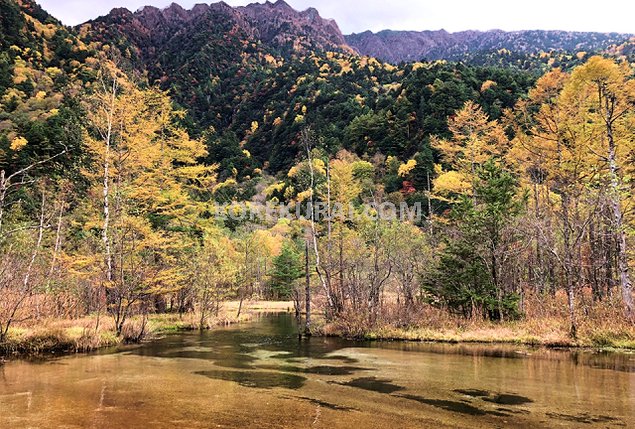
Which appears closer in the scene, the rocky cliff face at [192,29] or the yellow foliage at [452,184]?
the yellow foliage at [452,184]

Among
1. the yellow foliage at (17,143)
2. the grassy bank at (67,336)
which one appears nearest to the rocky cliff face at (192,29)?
the yellow foliage at (17,143)

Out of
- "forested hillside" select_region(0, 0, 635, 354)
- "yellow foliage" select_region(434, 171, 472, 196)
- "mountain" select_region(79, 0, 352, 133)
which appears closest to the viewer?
"forested hillside" select_region(0, 0, 635, 354)

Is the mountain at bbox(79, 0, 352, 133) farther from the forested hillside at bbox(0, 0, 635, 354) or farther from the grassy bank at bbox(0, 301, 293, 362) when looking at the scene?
the grassy bank at bbox(0, 301, 293, 362)

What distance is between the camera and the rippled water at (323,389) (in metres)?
6.69

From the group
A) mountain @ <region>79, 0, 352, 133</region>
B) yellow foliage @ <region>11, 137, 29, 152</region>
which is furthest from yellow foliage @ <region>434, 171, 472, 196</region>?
mountain @ <region>79, 0, 352, 133</region>

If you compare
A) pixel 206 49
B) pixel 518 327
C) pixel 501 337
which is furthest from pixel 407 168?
pixel 206 49

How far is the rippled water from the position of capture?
21.9ft

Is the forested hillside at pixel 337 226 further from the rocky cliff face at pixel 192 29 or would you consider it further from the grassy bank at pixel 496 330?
the rocky cliff face at pixel 192 29

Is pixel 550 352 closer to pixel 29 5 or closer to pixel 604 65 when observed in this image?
pixel 604 65

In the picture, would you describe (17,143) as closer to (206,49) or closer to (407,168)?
(407,168)

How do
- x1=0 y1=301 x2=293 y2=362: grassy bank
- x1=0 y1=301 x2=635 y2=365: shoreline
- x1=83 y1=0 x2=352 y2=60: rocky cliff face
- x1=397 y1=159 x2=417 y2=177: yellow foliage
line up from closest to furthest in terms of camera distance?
x1=0 y1=301 x2=293 y2=362: grassy bank < x1=0 y1=301 x2=635 y2=365: shoreline < x1=397 y1=159 x2=417 y2=177: yellow foliage < x1=83 y1=0 x2=352 y2=60: rocky cliff face

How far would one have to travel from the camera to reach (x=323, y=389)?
8.92m

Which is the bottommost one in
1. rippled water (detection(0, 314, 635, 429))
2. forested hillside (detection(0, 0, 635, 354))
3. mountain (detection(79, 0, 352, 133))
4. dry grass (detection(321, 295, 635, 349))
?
rippled water (detection(0, 314, 635, 429))

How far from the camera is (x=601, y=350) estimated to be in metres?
13.4
